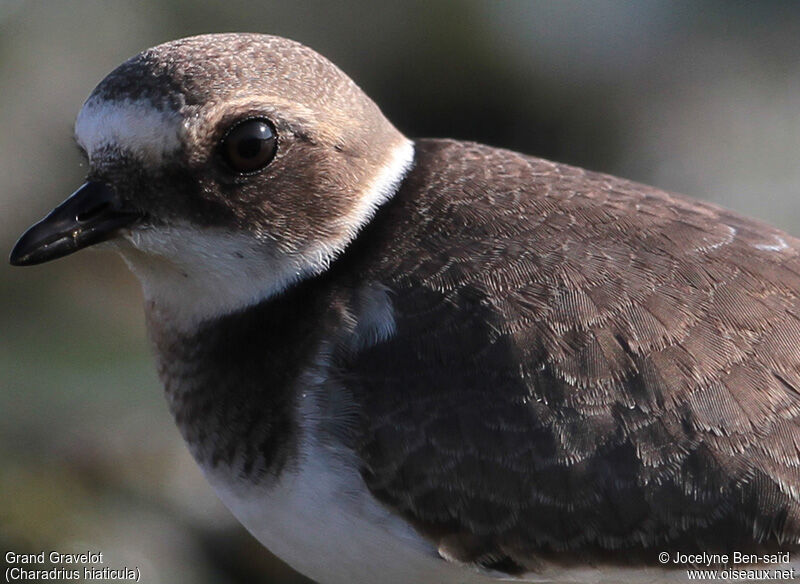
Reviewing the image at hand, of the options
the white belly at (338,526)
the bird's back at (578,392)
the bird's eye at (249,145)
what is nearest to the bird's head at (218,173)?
the bird's eye at (249,145)

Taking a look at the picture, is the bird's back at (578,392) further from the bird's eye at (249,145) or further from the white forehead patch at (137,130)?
the white forehead patch at (137,130)

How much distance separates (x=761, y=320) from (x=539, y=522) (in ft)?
2.91

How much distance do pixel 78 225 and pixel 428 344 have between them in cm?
110

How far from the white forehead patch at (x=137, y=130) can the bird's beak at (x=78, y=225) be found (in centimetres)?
13

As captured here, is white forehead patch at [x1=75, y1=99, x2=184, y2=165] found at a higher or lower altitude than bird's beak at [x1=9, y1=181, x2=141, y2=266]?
higher

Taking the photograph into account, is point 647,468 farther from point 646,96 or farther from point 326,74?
point 646,96

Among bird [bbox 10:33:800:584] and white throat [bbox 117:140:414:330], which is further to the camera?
white throat [bbox 117:140:414:330]

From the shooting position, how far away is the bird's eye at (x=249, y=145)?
3.29 meters

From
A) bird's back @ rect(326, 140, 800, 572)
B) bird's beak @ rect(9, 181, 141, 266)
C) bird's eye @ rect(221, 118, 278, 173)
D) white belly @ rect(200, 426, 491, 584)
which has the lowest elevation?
white belly @ rect(200, 426, 491, 584)

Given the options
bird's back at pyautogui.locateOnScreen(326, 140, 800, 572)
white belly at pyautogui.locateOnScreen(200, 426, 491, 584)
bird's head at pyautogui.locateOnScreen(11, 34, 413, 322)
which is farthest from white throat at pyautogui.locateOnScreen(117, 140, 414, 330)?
white belly at pyautogui.locateOnScreen(200, 426, 491, 584)

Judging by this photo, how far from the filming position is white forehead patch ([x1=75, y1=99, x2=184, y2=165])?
10.6 ft

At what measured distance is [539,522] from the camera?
3.27 metres

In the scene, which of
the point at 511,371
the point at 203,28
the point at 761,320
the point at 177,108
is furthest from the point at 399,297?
the point at 203,28

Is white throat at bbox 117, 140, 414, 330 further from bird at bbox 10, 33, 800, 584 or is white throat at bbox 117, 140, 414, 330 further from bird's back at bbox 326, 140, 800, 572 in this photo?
bird's back at bbox 326, 140, 800, 572
